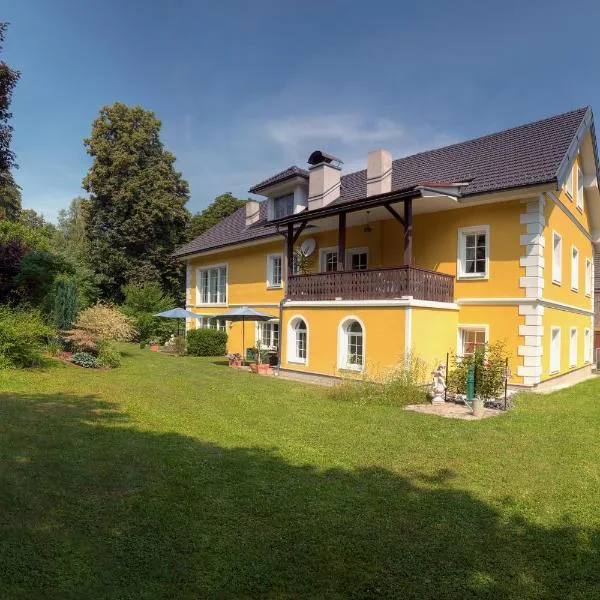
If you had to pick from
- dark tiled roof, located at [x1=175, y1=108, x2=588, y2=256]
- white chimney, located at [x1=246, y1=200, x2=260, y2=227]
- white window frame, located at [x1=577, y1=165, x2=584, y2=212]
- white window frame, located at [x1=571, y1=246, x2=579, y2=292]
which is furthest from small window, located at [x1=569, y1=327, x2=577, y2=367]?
white chimney, located at [x1=246, y1=200, x2=260, y2=227]

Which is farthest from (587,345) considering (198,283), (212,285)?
(198,283)

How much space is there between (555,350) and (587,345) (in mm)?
6179

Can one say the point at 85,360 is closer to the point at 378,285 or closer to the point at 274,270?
the point at 378,285

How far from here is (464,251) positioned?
14.6 metres

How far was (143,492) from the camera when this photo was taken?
502 centimetres

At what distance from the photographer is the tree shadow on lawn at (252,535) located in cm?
346

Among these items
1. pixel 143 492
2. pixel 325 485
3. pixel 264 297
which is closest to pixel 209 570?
pixel 143 492

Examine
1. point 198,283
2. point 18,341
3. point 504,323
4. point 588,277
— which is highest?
point 588,277

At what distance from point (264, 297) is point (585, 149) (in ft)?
44.8

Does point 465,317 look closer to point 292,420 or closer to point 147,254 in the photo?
point 292,420

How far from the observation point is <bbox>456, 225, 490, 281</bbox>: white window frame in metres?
14.0

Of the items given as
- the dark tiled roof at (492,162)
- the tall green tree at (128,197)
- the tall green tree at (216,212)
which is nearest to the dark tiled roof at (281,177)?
the dark tiled roof at (492,162)

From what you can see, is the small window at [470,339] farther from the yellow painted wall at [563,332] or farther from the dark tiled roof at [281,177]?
the dark tiled roof at [281,177]

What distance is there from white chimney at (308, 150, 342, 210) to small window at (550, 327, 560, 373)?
29.8 feet
